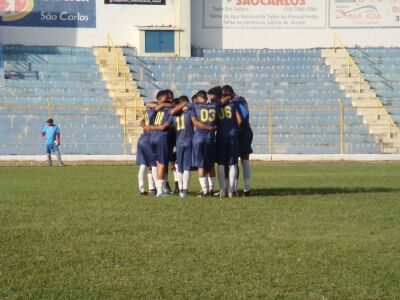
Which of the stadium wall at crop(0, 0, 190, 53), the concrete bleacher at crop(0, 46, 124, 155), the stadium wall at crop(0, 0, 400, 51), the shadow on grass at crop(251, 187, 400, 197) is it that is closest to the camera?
the shadow on grass at crop(251, 187, 400, 197)

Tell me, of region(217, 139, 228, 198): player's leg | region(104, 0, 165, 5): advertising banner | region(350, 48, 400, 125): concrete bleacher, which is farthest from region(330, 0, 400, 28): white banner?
region(217, 139, 228, 198): player's leg

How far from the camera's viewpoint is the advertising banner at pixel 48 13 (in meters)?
42.2

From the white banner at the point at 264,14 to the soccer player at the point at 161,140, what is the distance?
27627 millimetres

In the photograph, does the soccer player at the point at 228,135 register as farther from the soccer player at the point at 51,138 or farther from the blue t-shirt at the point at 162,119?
the soccer player at the point at 51,138

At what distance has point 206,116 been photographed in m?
16.5

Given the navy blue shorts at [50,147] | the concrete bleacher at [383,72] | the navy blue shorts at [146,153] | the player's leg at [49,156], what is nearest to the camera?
the navy blue shorts at [146,153]

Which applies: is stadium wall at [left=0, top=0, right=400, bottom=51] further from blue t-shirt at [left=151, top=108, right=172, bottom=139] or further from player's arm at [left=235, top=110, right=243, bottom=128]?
player's arm at [left=235, top=110, right=243, bottom=128]

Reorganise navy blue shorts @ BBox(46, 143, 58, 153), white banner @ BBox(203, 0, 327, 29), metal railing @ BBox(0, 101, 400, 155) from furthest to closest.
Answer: white banner @ BBox(203, 0, 327, 29) → metal railing @ BBox(0, 101, 400, 155) → navy blue shorts @ BBox(46, 143, 58, 153)

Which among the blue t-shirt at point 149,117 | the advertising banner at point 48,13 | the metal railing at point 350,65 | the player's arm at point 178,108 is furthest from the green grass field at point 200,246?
the advertising banner at point 48,13

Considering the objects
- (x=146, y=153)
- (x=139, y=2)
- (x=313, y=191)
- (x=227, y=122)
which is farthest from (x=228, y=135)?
(x=139, y=2)

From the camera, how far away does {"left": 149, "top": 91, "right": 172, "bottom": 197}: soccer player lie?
1694 cm

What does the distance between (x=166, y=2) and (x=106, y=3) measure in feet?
8.91

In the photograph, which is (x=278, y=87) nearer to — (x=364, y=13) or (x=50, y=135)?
(x=364, y=13)

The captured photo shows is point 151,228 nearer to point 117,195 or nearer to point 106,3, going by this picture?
point 117,195
